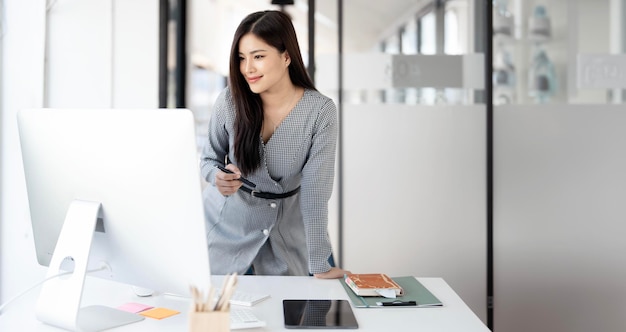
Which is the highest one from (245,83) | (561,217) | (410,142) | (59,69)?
(59,69)

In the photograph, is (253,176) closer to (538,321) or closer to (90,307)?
(90,307)

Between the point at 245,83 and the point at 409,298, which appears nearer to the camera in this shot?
the point at 409,298

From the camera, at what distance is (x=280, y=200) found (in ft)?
7.27

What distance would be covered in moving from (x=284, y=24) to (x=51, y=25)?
1.41m

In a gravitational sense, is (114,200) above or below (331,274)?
above

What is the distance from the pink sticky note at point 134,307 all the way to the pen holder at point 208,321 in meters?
0.55

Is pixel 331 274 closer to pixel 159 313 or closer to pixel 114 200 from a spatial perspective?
pixel 159 313

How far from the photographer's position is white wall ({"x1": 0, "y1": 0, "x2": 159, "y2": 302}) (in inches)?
105

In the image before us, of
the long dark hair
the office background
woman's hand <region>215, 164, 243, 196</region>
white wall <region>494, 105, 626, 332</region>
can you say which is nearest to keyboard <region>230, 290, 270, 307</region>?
woman's hand <region>215, 164, 243, 196</region>

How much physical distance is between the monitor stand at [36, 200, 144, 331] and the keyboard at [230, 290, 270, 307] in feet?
1.01

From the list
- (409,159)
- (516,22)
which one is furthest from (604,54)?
(409,159)

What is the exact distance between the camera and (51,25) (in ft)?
9.89

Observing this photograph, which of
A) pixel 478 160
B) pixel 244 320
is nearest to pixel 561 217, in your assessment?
pixel 478 160

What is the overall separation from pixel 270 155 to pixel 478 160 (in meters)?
1.55
